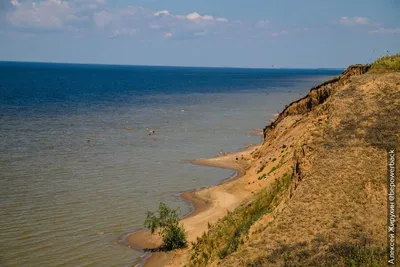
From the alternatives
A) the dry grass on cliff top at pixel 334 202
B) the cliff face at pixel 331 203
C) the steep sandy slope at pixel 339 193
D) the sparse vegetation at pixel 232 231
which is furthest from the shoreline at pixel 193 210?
the steep sandy slope at pixel 339 193

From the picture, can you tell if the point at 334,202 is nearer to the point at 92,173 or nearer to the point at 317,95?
the point at 92,173

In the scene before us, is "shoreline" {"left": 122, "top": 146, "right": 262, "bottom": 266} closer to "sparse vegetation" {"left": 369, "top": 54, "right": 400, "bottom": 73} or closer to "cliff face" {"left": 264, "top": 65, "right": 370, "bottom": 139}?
"cliff face" {"left": 264, "top": 65, "right": 370, "bottom": 139}

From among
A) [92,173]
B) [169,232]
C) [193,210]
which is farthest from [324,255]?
[92,173]

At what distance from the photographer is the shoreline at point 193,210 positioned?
24.8 m

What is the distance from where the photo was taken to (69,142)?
5441cm

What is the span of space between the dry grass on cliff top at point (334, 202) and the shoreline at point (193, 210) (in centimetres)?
314

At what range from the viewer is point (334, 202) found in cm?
1588

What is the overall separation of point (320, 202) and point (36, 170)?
31036 millimetres

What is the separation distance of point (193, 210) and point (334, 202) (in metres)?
18.0

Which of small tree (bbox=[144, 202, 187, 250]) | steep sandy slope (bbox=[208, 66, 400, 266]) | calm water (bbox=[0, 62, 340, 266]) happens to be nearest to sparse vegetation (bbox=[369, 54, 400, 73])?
steep sandy slope (bbox=[208, 66, 400, 266])

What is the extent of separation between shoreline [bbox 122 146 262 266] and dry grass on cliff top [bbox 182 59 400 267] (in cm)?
314

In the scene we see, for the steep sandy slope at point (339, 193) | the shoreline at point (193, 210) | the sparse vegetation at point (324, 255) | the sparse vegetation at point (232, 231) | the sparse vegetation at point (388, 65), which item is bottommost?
the shoreline at point (193, 210)

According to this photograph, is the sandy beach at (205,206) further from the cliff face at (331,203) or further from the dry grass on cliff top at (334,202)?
the dry grass on cliff top at (334,202)

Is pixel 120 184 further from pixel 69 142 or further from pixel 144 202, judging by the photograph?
pixel 69 142
